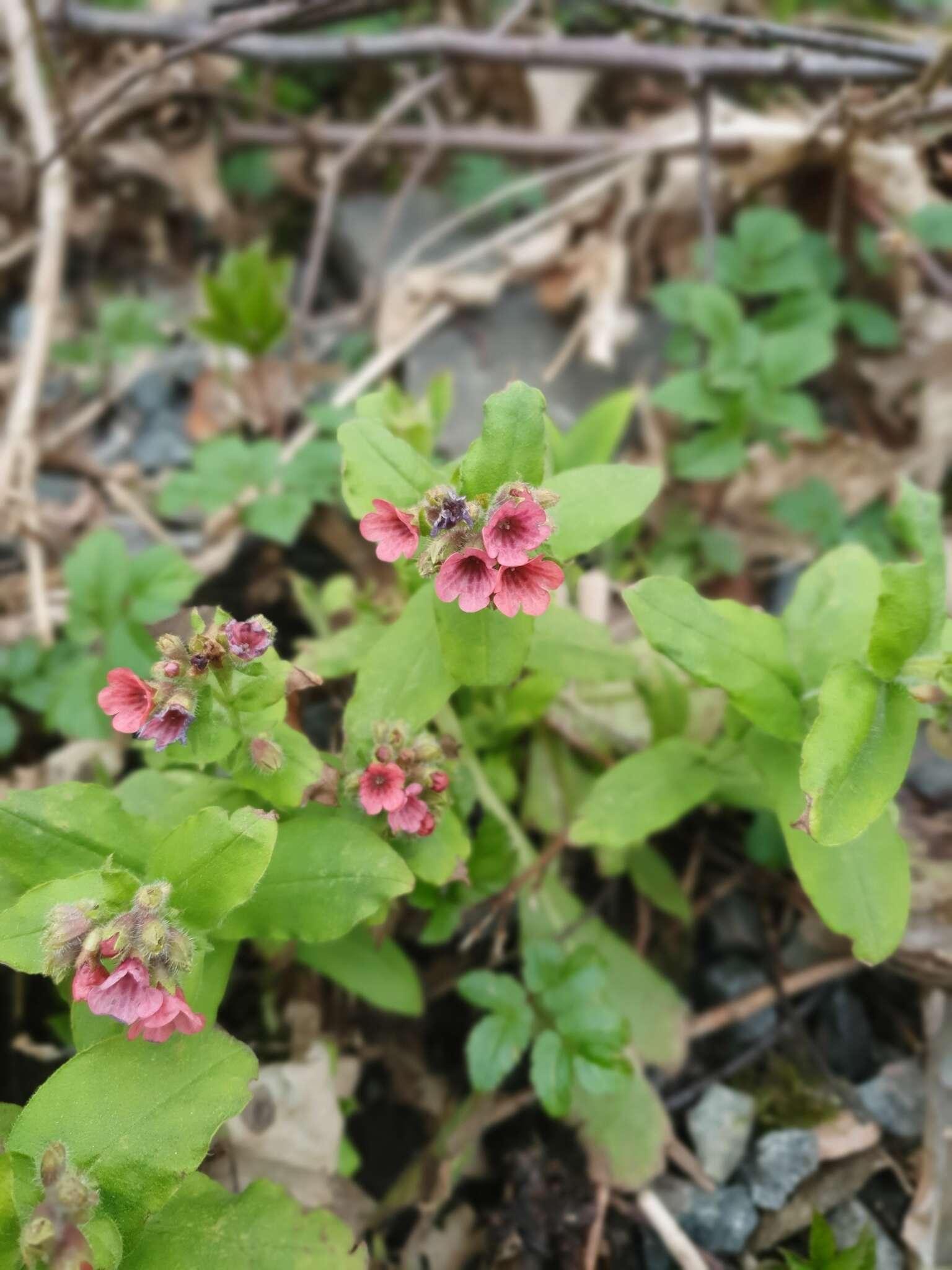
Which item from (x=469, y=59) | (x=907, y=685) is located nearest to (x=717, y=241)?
(x=469, y=59)

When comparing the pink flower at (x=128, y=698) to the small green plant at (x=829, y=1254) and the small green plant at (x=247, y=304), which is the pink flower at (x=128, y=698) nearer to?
the small green plant at (x=829, y=1254)

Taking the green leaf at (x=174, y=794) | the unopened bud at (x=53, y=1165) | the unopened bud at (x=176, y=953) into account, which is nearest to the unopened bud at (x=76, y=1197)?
the unopened bud at (x=53, y=1165)

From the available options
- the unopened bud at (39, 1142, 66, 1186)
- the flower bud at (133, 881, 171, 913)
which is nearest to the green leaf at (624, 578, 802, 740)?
the flower bud at (133, 881, 171, 913)

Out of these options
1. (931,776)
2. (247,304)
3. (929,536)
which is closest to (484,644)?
(929,536)

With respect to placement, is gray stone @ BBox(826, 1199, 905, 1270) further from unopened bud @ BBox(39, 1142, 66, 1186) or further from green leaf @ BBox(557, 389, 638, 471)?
green leaf @ BBox(557, 389, 638, 471)

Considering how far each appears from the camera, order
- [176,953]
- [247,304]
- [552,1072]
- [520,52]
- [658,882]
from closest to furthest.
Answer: [176,953], [552,1072], [658,882], [247,304], [520,52]

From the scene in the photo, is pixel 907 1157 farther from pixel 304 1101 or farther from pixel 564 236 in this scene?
pixel 564 236

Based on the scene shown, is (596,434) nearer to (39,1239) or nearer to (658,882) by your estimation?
(658,882)
